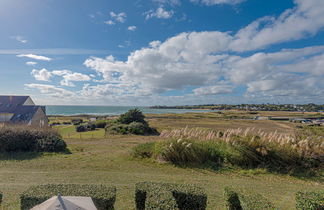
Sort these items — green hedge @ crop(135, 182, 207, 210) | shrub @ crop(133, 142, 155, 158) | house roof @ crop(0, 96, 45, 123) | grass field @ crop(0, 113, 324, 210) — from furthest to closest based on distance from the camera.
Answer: house roof @ crop(0, 96, 45, 123)
shrub @ crop(133, 142, 155, 158)
grass field @ crop(0, 113, 324, 210)
green hedge @ crop(135, 182, 207, 210)

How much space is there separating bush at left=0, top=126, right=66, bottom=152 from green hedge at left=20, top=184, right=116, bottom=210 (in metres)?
8.84

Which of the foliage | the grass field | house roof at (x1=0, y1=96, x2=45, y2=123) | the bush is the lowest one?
the foliage

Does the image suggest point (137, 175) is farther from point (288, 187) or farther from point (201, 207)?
point (288, 187)

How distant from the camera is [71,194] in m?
3.45

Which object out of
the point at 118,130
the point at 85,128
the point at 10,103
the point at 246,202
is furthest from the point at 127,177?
the point at 10,103

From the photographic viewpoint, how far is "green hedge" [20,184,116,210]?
3219mm

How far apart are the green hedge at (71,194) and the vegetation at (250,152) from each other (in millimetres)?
5120

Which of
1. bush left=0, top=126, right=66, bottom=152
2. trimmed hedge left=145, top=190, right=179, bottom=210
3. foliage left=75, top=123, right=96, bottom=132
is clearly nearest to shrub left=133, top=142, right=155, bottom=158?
bush left=0, top=126, right=66, bottom=152

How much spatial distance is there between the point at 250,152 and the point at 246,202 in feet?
17.8

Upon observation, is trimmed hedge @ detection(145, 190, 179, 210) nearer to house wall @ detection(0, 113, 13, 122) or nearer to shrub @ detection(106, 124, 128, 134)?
shrub @ detection(106, 124, 128, 134)

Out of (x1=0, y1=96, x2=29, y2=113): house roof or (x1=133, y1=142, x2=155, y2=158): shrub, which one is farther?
(x1=0, y1=96, x2=29, y2=113): house roof

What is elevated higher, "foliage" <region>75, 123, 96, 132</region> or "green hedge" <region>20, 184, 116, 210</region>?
"green hedge" <region>20, 184, 116, 210</region>

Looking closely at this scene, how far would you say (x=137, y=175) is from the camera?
6.72m

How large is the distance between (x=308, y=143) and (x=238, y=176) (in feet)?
14.2
